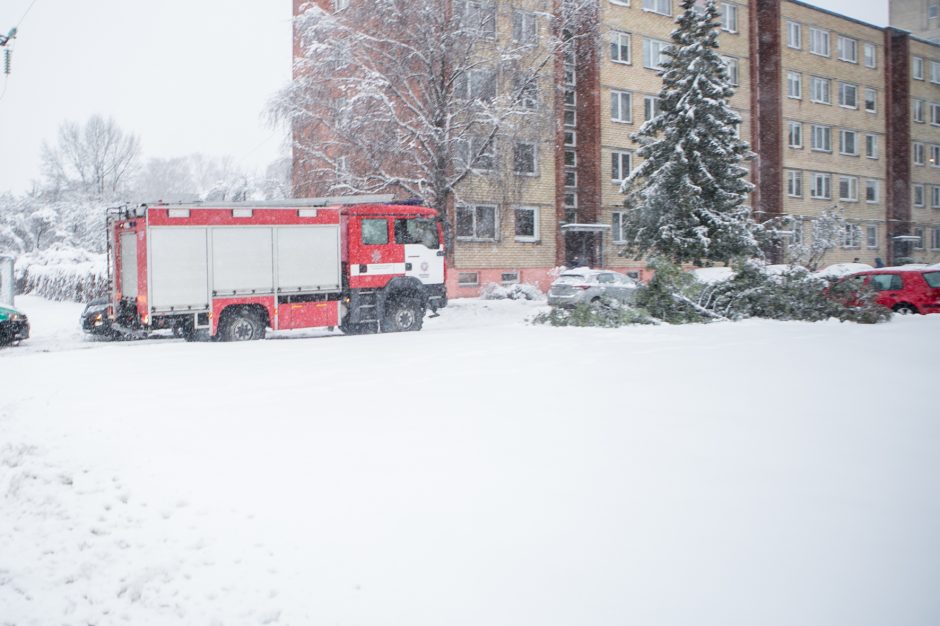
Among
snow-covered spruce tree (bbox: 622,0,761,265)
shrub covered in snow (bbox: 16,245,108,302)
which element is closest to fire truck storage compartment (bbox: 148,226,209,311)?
shrub covered in snow (bbox: 16,245,108,302)

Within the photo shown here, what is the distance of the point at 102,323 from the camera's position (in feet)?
62.1

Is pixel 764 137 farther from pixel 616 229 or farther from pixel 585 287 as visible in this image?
pixel 585 287

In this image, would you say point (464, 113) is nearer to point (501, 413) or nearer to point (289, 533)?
point (501, 413)

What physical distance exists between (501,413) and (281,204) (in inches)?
494

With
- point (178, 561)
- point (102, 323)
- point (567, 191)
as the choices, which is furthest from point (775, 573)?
point (567, 191)

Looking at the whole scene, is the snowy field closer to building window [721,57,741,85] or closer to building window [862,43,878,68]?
building window [721,57,741,85]

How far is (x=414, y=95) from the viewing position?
25.3m

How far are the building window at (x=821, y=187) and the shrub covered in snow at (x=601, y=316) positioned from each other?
37.9m

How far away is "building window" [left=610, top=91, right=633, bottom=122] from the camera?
40.6 metres

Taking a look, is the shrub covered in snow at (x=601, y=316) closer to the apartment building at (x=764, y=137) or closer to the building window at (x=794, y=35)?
the apartment building at (x=764, y=137)

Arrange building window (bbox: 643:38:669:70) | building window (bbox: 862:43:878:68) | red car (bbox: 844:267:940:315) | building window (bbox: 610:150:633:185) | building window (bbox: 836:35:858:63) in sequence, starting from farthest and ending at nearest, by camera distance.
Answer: building window (bbox: 862:43:878:68), building window (bbox: 836:35:858:63), building window (bbox: 643:38:669:70), building window (bbox: 610:150:633:185), red car (bbox: 844:267:940:315)

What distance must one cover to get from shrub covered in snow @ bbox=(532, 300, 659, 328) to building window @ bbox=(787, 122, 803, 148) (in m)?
36.5

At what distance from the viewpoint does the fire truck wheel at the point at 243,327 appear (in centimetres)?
1742

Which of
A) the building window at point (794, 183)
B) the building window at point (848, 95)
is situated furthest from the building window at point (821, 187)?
the building window at point (848, 95)
